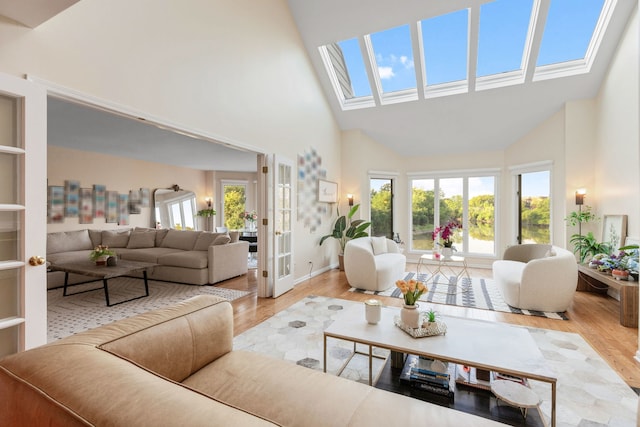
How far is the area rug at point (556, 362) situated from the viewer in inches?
72.6

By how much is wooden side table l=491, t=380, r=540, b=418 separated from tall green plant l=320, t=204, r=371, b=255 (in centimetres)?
419

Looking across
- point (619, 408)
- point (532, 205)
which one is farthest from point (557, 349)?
point (532, 205)

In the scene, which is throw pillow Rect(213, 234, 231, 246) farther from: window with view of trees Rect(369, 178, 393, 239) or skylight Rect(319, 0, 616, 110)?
skylight Rect(319, 0, 616, 110)

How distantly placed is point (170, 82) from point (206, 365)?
257 centimetres

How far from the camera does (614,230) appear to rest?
4.10m

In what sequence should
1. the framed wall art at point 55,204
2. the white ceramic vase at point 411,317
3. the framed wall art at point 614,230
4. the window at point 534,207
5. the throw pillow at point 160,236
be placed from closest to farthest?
1. the white ceramic vase at point 411,317
2. the framed wall art at point 614,230
3. the window at point 534,207
4. the framed wall art at point 55,204
5. the throw pillow at point 160,236

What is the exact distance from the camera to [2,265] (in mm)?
1665

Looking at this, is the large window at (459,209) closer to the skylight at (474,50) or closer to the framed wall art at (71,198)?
the skylight at (474,50)

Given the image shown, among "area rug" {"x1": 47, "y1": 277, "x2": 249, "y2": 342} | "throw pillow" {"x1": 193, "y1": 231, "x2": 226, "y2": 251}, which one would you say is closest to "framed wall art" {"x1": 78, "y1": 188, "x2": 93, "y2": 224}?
"area rug" {"x1": 47, "y1": 277, "x2": 249, "y2": 342}

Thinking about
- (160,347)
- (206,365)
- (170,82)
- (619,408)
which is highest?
(170,82)

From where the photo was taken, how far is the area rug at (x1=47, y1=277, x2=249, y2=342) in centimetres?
327

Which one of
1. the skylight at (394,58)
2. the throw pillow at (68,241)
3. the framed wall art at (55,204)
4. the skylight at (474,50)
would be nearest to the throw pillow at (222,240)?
the throw pillow at (68,241)

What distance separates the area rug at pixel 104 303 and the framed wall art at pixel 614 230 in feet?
16.8

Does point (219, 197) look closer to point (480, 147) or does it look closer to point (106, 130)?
point (106, 130)
